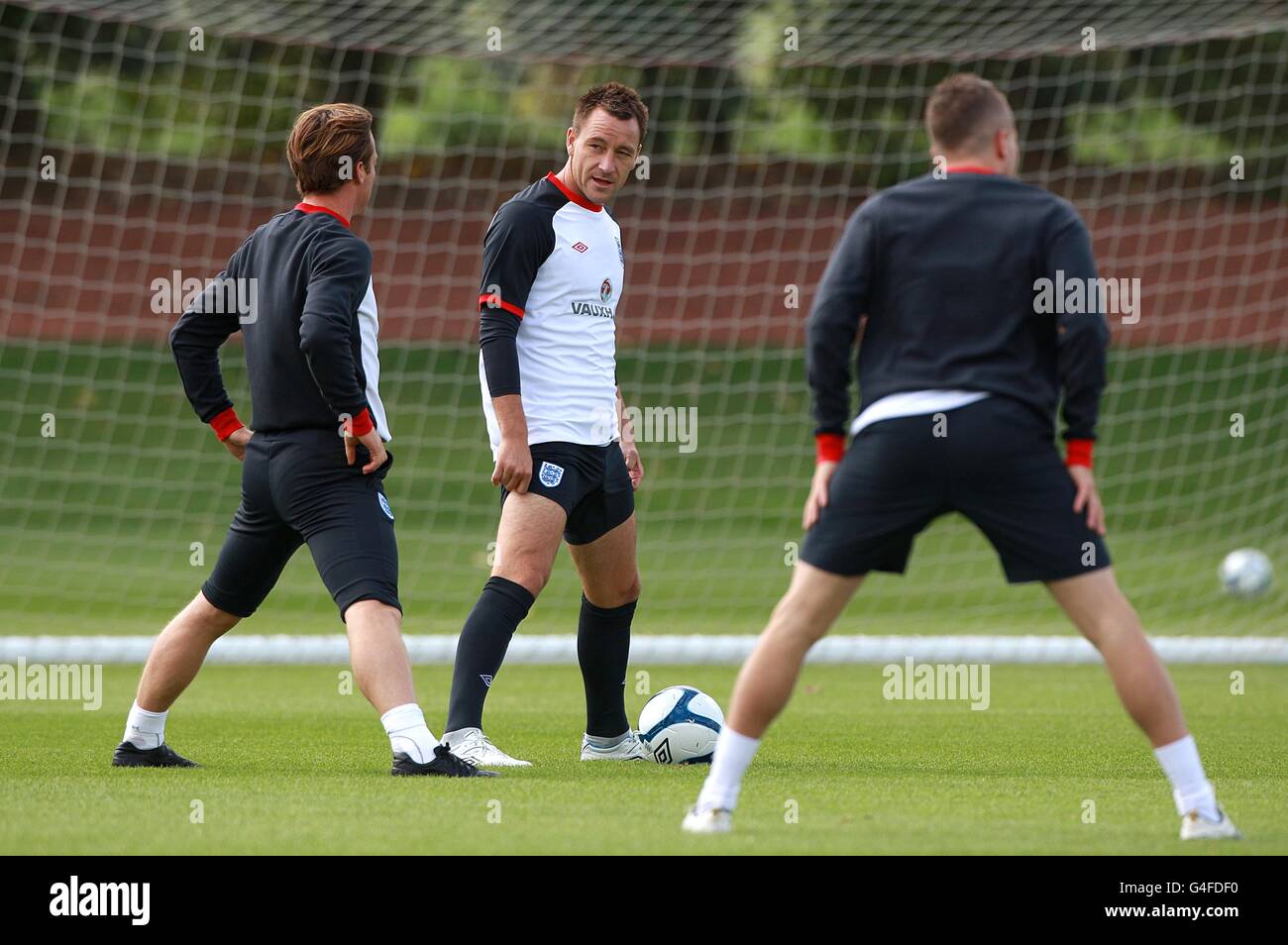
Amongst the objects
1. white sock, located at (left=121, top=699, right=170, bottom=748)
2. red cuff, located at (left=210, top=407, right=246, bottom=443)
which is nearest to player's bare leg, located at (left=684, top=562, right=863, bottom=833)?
white sock, located at (left=121, top=699, right=170, bottom=748)

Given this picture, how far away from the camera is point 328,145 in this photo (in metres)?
5.41

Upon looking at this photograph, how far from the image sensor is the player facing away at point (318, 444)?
5230mm

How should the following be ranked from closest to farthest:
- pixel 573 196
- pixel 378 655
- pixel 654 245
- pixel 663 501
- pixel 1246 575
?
pixel 378 655 → pixel 573 196 → pixel 1246 575 → pixel 663 501 → pixel 654 245

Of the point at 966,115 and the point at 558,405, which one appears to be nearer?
the point at 966,115

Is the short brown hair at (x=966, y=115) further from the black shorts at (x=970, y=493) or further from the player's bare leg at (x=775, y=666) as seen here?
the player's bare leg at (x=775, y=666)

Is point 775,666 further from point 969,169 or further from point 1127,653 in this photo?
point 969,169

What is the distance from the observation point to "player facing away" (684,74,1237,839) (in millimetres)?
4148

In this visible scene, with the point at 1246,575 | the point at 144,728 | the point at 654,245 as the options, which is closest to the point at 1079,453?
the point at 144,728

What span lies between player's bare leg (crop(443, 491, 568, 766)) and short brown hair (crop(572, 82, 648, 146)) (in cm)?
134

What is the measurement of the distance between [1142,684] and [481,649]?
2.36 m

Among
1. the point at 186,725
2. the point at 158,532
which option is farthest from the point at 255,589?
the point at 158,532

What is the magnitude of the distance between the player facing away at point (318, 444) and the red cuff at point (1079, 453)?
2126 mm

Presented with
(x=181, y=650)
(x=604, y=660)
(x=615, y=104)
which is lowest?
(x=181, y=650)

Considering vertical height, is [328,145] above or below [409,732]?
above
